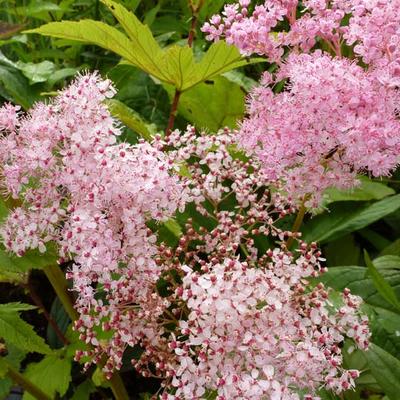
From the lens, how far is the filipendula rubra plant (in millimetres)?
938

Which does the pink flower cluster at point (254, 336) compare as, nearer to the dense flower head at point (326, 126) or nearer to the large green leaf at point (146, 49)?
the dense flower head at point (326, 126)

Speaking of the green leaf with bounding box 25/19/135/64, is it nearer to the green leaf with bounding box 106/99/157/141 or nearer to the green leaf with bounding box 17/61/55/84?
the green leaf with bounding box 106/99/157/141

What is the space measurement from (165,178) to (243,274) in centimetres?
20

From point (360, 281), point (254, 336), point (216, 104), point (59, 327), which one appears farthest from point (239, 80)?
point (254, 336)

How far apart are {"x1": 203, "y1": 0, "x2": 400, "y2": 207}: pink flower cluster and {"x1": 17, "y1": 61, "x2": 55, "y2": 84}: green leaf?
0.84m

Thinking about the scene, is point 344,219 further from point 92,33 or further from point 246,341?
point 246,341

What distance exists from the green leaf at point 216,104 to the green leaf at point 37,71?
0.37m

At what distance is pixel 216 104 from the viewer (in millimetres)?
1939

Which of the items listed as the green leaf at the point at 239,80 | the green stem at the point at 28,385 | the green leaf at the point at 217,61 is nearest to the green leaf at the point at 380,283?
the green leaf at the point at 217,61

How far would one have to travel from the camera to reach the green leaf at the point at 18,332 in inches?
46.3

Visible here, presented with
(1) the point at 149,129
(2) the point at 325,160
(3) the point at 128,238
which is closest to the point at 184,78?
(1) the point at 149,129

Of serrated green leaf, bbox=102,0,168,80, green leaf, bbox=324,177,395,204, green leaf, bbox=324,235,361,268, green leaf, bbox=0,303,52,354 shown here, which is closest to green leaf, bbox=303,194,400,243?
green leaf, bbox=324,177,395,204

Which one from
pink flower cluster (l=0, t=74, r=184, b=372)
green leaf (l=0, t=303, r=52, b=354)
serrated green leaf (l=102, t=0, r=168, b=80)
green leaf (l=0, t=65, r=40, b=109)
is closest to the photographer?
pink flower cluster (l=0, t=74, r=184, b=372)

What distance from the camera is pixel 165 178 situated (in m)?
1.06
